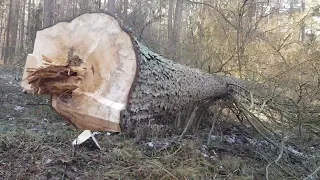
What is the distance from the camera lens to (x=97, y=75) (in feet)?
7.18

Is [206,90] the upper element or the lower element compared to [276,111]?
upper

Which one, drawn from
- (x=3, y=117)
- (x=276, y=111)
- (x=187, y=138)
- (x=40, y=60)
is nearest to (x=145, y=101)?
(x=40, y=60)

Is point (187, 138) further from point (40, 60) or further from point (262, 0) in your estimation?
point (262, 0)

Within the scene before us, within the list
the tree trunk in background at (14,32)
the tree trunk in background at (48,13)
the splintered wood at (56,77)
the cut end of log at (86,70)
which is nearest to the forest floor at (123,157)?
the cut end of log at (86,70)

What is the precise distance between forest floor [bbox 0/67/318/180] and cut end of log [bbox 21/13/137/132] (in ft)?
2.19

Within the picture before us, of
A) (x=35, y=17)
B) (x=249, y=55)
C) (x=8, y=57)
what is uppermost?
(x=35, y=17)

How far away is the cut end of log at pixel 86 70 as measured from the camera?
2.09 metres

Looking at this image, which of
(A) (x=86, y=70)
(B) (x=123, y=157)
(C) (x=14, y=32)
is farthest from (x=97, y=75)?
(C) (x=14, y=32)

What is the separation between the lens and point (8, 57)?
49.8ft

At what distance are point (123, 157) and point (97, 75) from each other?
1132 mm

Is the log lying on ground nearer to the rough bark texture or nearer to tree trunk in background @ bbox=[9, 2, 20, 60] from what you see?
the rough bark texture

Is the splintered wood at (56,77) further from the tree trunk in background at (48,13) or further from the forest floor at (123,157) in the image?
the tree trunk in background at (48,13)

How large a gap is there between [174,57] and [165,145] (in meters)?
2.93

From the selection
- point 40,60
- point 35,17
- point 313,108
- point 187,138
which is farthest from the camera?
point 35,17
